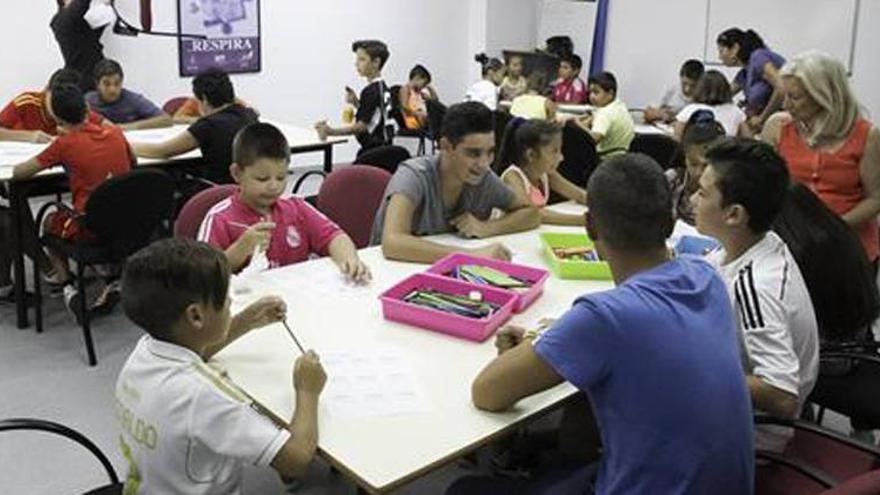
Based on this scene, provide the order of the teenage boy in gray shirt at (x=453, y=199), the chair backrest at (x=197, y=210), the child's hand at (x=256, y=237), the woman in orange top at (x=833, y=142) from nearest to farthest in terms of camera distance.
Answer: the child's hand at (x=256, y=237) < the teenage boy in gray shirt at (x=453, y=199) < the chair backrest at (x=197, y=210) < the woman in orange top at (x=833, y=142)

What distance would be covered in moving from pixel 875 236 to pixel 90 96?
4.52 m

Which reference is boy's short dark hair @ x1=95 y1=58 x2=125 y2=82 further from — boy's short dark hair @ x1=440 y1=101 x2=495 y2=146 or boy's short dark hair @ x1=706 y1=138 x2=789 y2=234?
boy's short dark hair @ x1=706 y1=138 x2=789 y2=234

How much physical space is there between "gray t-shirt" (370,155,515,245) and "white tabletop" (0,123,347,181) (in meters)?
1.55

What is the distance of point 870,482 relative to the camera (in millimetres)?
1188

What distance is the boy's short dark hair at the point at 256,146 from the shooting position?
2.50 meters

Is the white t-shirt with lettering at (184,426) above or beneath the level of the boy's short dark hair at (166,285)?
beneath

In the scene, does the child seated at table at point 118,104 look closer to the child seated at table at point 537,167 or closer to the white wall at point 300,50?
the white wall at point 300,50

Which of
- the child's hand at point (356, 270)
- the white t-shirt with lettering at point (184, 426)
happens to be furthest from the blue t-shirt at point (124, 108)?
the white t-shirt with lettering at point (184, 426)

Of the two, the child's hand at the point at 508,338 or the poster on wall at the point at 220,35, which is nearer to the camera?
the child's hand at the point at 508,338

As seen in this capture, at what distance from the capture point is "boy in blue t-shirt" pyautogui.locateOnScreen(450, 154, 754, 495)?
1.34 meters

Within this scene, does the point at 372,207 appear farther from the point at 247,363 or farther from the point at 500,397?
the point at 500,397

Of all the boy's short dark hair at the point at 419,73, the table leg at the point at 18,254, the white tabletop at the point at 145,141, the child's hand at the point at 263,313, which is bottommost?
the table leg at the point at 18,254

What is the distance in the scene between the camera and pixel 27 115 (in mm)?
4676

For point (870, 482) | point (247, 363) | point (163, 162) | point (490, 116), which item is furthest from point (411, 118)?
point (870, 482)
